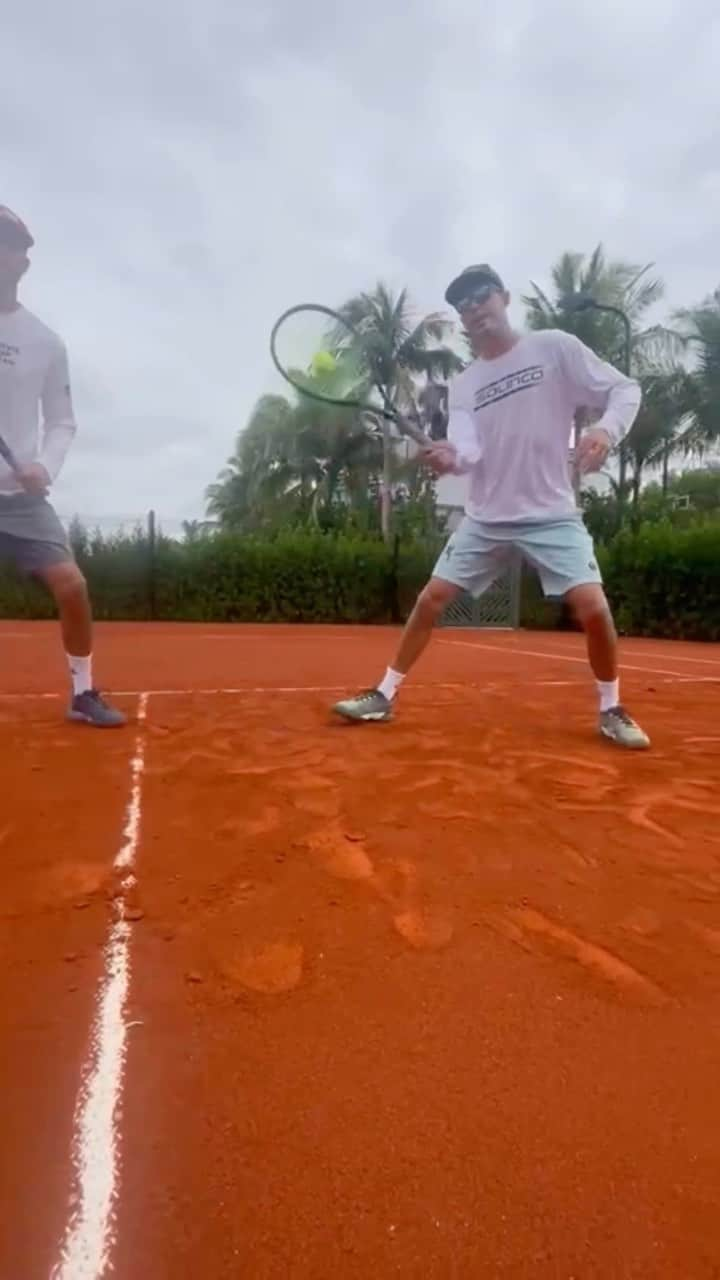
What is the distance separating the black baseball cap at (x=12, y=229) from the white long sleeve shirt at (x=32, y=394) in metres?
0.27

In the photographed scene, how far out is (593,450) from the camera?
338 centimetres

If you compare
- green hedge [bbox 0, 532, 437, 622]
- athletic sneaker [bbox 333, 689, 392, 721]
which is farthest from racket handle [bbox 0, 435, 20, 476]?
green hedge [bbox 0, 532, 437, 622]

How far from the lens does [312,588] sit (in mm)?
15992

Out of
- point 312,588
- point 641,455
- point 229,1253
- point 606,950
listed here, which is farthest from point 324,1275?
point 641,455

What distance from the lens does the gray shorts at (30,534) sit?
3619 millimetres

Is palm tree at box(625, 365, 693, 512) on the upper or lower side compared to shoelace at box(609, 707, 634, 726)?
upper

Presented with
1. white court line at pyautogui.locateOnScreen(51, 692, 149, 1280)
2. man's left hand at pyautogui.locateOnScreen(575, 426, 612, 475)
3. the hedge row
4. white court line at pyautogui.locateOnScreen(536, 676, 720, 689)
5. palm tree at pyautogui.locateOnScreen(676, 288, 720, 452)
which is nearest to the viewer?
white court line at pyautogui.locateOnScreen(51, 692, 149, 1280)

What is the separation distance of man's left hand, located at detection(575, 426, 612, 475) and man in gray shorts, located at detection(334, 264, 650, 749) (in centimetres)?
6

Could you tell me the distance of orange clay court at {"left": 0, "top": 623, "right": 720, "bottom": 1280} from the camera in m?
1.00

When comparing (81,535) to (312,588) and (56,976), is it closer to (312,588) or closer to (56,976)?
(312,588)

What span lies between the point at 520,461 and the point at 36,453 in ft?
6.49

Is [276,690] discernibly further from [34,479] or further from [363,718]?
[34,479]

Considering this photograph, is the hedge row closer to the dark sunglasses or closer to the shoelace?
the shoelace

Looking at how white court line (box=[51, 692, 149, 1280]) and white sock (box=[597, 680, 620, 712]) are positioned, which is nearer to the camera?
white court line (box=[51, 692, 149, 1280])
